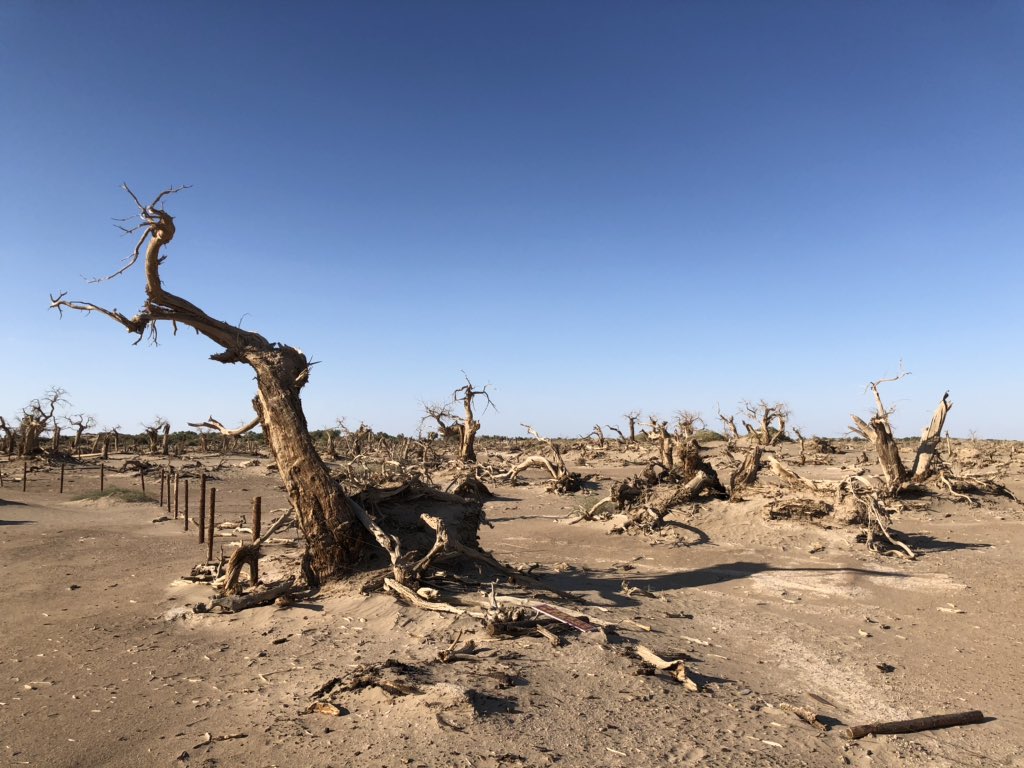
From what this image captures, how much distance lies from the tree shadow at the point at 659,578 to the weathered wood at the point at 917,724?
3.76 m

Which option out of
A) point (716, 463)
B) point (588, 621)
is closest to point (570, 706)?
point (588, 621)

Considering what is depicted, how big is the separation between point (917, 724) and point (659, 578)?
19.5 feet

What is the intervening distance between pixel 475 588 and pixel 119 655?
3.81 metres

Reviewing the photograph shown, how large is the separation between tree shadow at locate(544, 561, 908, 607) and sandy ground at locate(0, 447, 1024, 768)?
0.08 metres

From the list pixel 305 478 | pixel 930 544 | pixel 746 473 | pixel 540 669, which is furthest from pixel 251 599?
pixel 930 544

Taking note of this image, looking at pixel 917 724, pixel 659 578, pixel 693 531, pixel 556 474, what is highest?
pixel 556 474

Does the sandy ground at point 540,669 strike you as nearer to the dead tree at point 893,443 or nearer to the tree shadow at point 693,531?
the tree shadow at point 693,531

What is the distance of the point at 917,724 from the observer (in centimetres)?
541

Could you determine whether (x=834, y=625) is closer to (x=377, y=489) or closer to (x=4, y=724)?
(x=377, y=489)

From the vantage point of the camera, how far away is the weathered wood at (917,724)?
5.22 metres

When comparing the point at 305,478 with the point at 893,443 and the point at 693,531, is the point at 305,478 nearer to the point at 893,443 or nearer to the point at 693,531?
the point at 693,531

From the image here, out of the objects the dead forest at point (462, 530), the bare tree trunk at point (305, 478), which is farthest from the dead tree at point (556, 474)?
the bare tree trunk at point (305, 478)

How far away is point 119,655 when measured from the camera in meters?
6.77

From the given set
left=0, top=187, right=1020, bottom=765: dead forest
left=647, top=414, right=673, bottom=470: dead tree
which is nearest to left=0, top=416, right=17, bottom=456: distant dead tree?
left=0, top=187, right=1020, bottom=765: dead forest
